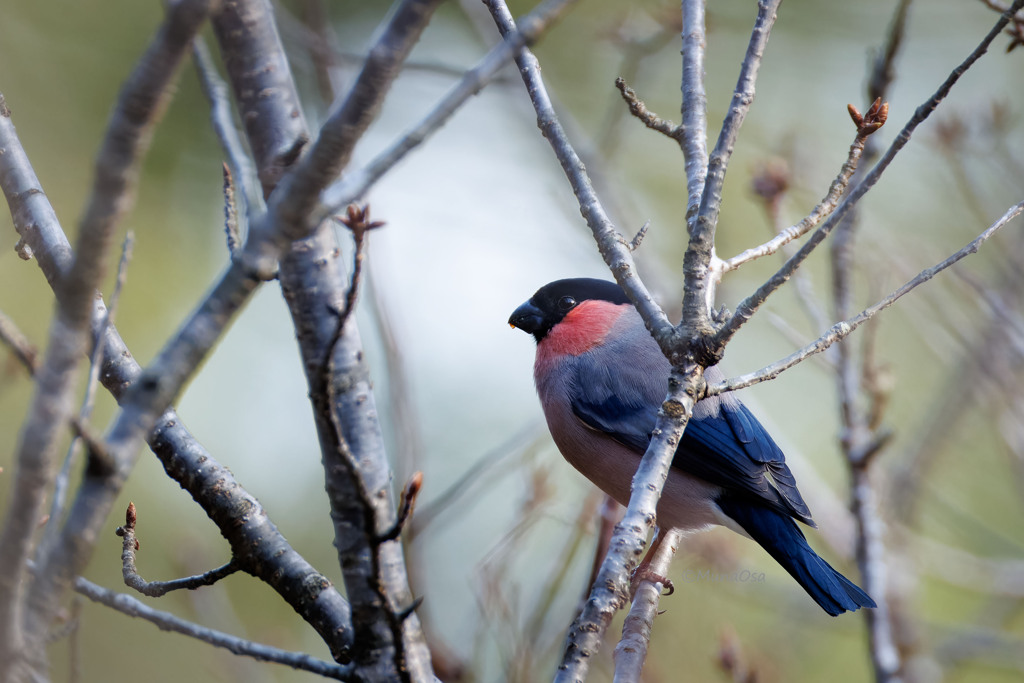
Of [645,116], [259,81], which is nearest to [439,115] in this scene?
[259,81]

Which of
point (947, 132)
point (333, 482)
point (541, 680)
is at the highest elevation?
point (947, 132)

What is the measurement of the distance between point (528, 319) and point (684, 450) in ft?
3.84

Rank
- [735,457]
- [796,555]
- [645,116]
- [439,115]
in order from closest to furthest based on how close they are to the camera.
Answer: [439,115], [645,116], [796,555], [735,457]

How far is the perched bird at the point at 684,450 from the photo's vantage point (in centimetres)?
327

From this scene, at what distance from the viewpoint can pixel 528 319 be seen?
4.25 metres

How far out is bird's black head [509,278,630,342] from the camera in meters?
4.22

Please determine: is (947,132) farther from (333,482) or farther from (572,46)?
(572,46)

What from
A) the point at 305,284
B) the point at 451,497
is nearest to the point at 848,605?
the point at 451,497

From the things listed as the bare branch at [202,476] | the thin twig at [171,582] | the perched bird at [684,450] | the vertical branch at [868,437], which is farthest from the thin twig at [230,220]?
the vertical branch at [868,437]

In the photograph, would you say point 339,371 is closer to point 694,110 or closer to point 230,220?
point 230,220

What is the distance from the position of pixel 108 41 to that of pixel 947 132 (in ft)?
22.8

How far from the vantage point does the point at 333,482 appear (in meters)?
1.53

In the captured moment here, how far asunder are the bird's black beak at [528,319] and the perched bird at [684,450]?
0.98 feet

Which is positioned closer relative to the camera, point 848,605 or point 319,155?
point 319,155
